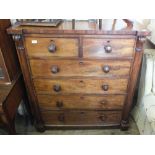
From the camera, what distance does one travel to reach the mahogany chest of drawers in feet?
3.75

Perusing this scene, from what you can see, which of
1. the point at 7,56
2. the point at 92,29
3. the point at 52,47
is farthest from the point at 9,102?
the point at 92,29

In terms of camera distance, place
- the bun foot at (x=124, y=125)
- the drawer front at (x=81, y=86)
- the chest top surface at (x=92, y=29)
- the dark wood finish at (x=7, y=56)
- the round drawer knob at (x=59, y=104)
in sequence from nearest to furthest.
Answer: the chest top surface at (x=92, y=29) < the dark wood finish at (x=7, y=56) < the drawer front at (x=81, y=86) < the round drawer knob at (x=59, y=104) < the bun foot at (x=124, y=125)

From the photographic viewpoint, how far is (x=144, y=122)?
1550mm

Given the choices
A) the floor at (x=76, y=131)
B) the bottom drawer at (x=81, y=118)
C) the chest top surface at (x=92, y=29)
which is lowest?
the floor at (x=76, y=131)

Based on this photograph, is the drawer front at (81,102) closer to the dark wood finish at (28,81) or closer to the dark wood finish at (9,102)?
the dark wood finish at (28,81)

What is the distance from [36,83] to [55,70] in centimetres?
23

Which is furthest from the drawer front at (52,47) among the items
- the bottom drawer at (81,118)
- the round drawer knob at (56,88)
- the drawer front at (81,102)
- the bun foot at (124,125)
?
the bun foot at (124,125)

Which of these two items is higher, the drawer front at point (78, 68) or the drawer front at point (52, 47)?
the drawer front at point (52, 47)

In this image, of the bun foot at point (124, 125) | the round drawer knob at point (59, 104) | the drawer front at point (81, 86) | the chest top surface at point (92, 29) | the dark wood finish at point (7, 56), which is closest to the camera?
the chest top surface at point (92, 29)

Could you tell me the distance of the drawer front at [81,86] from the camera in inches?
53.2

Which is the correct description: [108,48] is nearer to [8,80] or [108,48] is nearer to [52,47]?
[52,47]

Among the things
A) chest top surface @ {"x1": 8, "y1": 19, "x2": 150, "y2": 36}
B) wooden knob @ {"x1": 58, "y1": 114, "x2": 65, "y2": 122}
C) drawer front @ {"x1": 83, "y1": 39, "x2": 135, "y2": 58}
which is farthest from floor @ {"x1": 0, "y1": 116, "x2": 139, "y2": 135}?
chest top surface @ {"x1": 8, "y1": 19, "x2": 150, "y2": 36}
